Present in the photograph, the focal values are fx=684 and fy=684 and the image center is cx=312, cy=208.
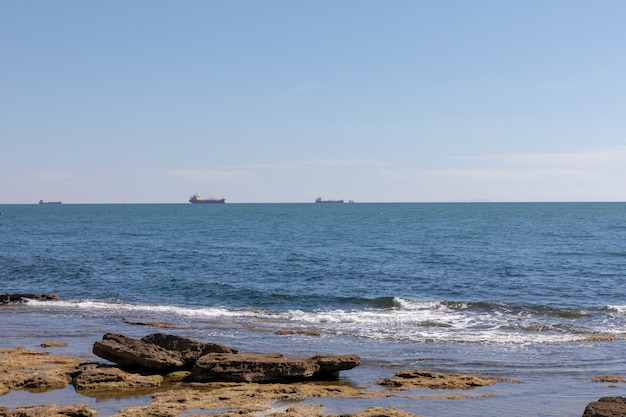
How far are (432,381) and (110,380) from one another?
8692 mm

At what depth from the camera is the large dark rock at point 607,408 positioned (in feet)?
45.5

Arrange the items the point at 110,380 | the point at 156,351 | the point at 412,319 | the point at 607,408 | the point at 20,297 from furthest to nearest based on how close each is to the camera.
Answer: the point at 20,297, the point at 412,319, the point at 156,351, the point at 110,380, the point at 607,408

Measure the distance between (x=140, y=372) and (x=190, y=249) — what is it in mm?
50991

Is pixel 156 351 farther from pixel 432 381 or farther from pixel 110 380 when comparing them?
pixel 432 381

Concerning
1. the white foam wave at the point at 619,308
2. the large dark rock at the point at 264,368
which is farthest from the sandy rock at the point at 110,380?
the white foam wave at the point at 619,308

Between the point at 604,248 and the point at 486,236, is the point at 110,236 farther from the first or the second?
the point at 604,248

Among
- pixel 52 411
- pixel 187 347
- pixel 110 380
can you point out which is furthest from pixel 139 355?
pixel 52 411

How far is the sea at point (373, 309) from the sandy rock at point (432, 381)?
1.74ft

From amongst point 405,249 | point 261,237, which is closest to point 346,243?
point 405,249

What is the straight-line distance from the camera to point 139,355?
1998 centimetres

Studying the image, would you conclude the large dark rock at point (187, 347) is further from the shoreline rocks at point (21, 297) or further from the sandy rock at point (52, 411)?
the shoreline rocks at point (21, 297)

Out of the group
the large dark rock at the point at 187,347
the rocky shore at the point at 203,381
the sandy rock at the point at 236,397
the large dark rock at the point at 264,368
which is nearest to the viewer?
the sandy rock at the point at 236,397

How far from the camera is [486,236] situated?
3551 inches

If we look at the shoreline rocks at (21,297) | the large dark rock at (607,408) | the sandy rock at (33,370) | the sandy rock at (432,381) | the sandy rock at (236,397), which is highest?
the large dark rock at (607,408)
